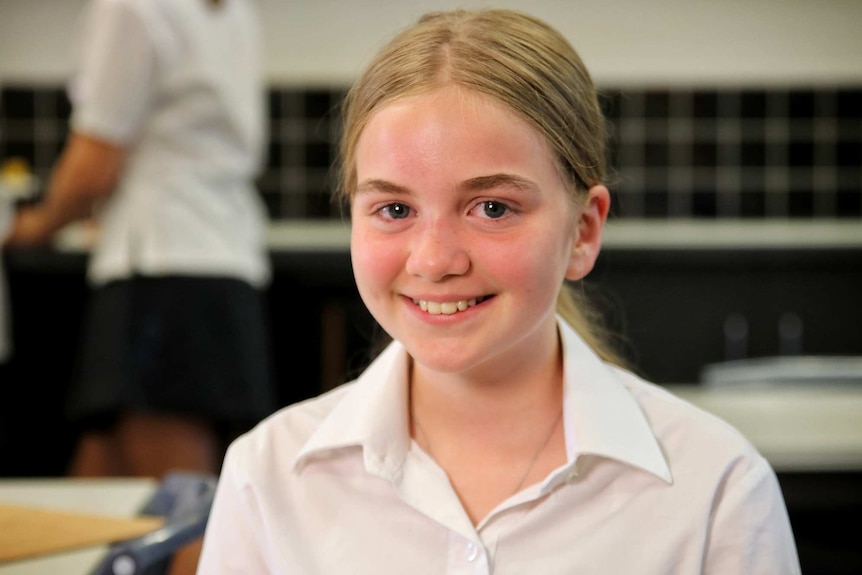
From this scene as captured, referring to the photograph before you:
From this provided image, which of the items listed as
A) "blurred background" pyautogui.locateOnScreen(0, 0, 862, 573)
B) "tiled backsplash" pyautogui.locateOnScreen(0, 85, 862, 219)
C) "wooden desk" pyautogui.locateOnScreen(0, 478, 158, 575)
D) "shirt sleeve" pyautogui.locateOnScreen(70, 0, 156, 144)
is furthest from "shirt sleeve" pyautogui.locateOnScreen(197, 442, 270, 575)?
"tiled backsplash" pyautogui.locateOnScreen(0, 85, 862, 219)

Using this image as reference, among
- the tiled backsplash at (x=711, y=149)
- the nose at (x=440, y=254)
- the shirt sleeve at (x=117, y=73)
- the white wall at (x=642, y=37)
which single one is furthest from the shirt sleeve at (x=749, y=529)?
the white wall at (x=642, y=37)

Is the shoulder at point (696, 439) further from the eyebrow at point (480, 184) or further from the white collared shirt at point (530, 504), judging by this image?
the eyebrow at point (480, 184)

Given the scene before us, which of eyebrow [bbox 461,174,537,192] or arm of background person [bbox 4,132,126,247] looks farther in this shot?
arm of background person [bbox 4,132,126,247]

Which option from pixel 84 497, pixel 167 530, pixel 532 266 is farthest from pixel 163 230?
pixel 532 266

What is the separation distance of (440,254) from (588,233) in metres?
0.20

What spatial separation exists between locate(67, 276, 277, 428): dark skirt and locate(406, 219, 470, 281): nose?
1196 millimetres

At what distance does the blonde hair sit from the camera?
985 millimetres

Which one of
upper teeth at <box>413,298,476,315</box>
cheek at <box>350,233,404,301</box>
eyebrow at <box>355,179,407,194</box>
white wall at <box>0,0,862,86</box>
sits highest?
white wall at <box>0,0,862,86</box>

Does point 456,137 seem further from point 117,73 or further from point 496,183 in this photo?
point 117,73

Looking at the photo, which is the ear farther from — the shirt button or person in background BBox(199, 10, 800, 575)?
the shirt button

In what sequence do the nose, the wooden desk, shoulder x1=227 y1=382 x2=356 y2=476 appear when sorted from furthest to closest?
the wooden desk < shoulder x1=227 y1=382 x2=356 y2=476 < the nose

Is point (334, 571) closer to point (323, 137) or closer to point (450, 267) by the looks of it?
point (450, 267)

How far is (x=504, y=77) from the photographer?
0.98m

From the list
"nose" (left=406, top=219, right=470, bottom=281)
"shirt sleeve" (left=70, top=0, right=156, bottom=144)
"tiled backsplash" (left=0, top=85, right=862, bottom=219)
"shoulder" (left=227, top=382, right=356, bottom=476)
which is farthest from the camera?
"tiled backsplash" (left=0, top=85, right=862, bottom=219)
